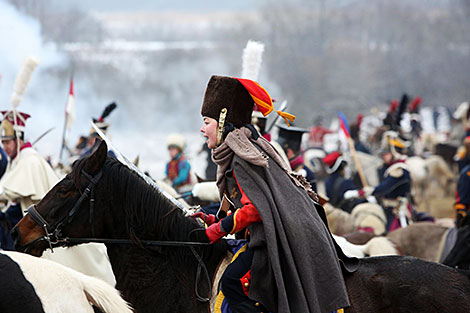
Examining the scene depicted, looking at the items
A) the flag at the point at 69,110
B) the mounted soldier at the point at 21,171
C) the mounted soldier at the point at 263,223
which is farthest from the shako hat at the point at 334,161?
the mounted soldier at the point at 263,223

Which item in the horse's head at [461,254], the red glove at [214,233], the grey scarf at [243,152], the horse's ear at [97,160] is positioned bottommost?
the horse's head at [461,254]

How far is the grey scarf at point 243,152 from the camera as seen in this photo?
370cm

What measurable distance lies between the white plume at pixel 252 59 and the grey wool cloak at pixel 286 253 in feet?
8.75

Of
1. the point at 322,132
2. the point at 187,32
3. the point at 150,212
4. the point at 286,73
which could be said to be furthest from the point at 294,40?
the point at 150,212

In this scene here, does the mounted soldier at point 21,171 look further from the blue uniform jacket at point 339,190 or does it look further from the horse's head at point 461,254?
the blue uniform jacket at point 339,190

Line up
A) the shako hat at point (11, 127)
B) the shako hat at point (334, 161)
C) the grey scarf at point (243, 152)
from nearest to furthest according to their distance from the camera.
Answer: the grey scarf at point (243, 152) < the shako hat at point (11, 127) < the shako hat at point (334, 161)

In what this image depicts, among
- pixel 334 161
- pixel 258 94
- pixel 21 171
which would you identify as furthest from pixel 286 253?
pixel 334 161

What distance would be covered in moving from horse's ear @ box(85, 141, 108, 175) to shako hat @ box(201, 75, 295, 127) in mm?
767

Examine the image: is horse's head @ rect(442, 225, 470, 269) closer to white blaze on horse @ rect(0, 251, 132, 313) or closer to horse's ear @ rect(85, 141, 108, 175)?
horse's ear @ rect(85, 141, 108, 175)

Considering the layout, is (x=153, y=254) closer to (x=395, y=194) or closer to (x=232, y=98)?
(x=232, y=98)

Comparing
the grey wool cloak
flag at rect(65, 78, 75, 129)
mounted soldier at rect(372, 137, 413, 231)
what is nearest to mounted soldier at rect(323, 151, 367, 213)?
mounted soldier at rect(372, 137, 413, 231)

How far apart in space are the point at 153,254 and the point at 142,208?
312mm

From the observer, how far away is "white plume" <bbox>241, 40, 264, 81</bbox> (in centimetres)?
626

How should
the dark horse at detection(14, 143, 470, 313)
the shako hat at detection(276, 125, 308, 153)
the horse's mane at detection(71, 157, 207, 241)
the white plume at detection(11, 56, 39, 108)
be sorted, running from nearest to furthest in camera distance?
the dark horse at detection(14, 143, 470, 313), the horse's mane at detection(71, 157, 207, 241), the white plume at detection(11, 56, 39, 108), the shako hat at detection(276, 125, 308, 153)
